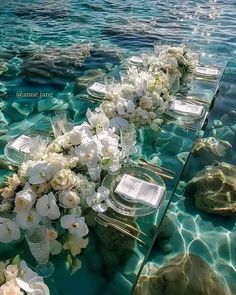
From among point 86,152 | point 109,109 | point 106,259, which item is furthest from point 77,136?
point 109,109

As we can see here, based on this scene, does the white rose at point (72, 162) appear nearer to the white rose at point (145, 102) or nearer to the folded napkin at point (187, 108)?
the white rose at point (145, 102)

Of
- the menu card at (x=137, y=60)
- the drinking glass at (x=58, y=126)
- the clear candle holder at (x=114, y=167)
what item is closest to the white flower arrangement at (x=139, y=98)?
the drinking glass at (x=58, y=126)

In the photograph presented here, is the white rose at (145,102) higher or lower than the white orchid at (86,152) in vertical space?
lower

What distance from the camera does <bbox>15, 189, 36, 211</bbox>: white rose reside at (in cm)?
221

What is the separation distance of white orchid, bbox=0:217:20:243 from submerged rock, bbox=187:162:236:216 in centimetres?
207

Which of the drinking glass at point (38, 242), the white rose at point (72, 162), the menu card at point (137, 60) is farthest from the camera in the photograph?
the menu card at point (137, 60)

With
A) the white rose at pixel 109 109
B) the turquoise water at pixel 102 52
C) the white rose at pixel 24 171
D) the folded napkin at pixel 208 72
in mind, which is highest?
the white rose at pixel 24 171

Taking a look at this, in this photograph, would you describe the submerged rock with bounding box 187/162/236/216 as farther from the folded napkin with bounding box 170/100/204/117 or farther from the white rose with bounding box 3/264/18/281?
the white rose with bounding box 3/264/18/281

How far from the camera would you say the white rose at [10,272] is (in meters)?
1.87

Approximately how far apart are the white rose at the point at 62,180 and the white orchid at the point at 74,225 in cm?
22

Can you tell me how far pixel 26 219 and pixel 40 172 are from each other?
344mm

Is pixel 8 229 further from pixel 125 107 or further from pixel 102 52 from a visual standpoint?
pixel 102 52

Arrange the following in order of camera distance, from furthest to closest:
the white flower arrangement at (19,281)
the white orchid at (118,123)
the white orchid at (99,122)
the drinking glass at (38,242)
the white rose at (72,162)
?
the white orchid at (118,123) → the white orchid at (99,122) → the white rose at (72,162) → the drinking glass at (38,242) → the white flower arrangement at (19,281)

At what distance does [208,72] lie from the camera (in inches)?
220
